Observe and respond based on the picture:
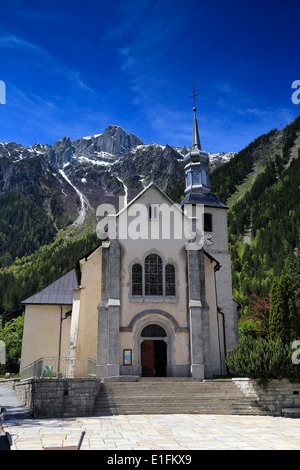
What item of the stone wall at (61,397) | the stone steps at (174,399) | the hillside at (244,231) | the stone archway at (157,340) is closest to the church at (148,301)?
the stone archway at (157,340)

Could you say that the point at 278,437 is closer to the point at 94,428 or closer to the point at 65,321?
the point at 94,428

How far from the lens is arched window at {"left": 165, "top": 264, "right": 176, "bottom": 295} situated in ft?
92.1

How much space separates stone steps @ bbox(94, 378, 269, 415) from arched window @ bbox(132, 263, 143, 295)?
21.9 ft

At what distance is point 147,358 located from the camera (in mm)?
26844

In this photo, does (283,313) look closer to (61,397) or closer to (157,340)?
(157,340)

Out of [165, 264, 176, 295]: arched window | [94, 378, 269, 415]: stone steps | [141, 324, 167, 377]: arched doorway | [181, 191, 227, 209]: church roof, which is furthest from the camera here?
[181, 191, 227, 209]: church roof

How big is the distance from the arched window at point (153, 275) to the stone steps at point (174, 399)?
673 centimetres

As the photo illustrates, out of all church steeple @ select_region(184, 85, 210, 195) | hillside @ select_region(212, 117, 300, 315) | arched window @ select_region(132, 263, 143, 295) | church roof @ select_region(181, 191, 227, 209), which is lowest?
arched window @ select_region(132, 263, 143, 295)

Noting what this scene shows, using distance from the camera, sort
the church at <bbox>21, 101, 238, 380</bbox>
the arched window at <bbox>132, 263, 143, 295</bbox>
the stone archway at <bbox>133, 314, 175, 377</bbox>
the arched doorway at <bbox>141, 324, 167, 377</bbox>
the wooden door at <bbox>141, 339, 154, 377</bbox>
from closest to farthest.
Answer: the church at <bbox>21, 101, 238, 380</bbox> < the stone archway at <bbox>133, 314, 175, 377</bbox> < the wooden door at <bbox>141, 339, 154, 377</bbox> < the arched doorway at <bbox>141, 324, 167, 377</bbox> < the arched window at <bbox>132, 263, 143, 295</bbox>

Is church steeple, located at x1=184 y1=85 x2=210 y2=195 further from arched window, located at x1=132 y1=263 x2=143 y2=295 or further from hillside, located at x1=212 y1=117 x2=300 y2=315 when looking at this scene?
hillside, located at x1=212 y1=117 x2=300 y2=315

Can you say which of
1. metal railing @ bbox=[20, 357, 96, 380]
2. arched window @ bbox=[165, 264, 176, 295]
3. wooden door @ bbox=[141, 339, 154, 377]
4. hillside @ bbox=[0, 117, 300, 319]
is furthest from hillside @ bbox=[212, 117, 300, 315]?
metal railing @ bbox=[20, 357, 96, 380]

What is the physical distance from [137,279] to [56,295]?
577 inches
